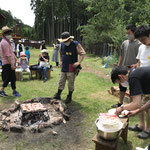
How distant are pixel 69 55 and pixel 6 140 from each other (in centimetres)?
273

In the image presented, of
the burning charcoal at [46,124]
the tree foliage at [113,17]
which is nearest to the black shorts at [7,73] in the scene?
the burning charcoal at [46,124]

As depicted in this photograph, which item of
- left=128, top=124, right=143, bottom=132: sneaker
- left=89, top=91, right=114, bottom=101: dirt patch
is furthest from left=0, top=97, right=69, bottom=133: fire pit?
left=89, top=91, right=114, bottom=101: dirt patch

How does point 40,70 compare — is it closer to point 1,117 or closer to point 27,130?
point 1,117

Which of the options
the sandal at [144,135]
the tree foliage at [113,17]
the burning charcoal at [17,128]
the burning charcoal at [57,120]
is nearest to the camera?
the sandal at [144,135]

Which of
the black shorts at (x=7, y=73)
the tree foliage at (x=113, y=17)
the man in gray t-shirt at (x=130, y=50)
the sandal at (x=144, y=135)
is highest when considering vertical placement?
the tree foliage at (x=113, y=17)

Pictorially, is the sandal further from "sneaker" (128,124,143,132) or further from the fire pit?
the fire pit

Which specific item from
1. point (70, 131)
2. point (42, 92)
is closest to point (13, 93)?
point (42, 92)

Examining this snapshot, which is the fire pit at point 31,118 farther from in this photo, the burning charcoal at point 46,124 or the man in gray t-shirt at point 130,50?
the man in gray t-shirt at point 130,50

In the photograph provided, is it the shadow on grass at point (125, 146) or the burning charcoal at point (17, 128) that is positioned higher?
the burning charcoal at point (17, 128)

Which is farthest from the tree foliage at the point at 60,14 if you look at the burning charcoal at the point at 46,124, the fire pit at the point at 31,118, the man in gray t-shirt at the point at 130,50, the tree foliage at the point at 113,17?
the burning charcoal at the point at 46,124

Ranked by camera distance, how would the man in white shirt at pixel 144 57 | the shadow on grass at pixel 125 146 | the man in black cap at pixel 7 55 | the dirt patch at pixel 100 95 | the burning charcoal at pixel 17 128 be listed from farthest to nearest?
the dirt patch at pixel 100 95, the man in black cap at pixel 7 55, the burning charcoal at pixel 17 128, the shadow on grass at pixel 125 146, the man in white shirt at pixel 144 57

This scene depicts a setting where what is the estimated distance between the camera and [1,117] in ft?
12.5

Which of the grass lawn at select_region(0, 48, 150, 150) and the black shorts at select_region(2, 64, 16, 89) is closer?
the grass lawn at select_region(0, 48, 150, 150)

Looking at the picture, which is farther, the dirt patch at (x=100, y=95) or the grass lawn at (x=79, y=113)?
the dirt patch at (x=100, y=95)
